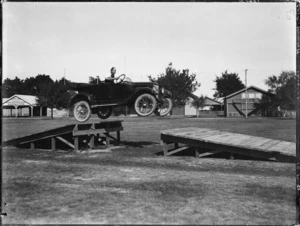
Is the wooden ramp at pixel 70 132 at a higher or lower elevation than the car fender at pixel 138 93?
lower

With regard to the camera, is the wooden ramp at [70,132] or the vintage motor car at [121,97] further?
the wooden ramp at [70,132]

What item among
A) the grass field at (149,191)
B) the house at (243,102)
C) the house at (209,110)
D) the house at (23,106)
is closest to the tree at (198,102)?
the house at (209,110)

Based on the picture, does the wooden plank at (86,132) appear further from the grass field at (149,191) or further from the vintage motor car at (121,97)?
the grass field at (149,191)

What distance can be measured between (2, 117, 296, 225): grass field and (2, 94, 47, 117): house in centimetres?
4022

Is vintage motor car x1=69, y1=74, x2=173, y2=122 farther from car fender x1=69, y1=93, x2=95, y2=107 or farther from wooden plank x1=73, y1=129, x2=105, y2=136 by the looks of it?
wooden plank x1=73, y1=129, x2=105, y2=136

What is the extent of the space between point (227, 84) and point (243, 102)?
110ft

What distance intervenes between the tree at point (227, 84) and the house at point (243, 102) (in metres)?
30.7

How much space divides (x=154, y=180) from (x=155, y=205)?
1.96 m

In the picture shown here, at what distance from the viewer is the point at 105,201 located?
17.4 feet

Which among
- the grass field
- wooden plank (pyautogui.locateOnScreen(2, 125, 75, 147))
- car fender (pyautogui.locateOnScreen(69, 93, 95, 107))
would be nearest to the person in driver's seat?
car fender (pyautogui.locateOnScreen(69, 93, 95, 107))

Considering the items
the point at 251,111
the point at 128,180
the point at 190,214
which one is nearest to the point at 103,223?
the point at 190,214

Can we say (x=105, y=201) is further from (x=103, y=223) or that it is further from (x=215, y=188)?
(x=215, y=188)

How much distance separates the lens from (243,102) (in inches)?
2197

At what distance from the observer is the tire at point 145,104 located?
35.5 ft
